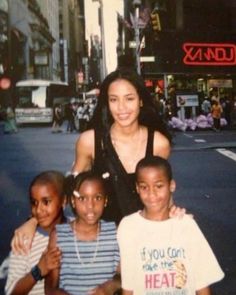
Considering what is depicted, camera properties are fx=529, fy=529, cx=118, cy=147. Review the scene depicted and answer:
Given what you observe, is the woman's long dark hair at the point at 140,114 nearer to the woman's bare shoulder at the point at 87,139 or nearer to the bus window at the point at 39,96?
the woman's bare shoulder at the point at 87,139

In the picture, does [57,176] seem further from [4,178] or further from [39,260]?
[4,178]

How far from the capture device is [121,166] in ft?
10.3

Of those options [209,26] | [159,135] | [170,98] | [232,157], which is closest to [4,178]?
[232,157]

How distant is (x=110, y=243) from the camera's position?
2725 millimetres

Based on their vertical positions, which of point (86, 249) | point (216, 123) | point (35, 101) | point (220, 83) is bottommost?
point (216, 123)

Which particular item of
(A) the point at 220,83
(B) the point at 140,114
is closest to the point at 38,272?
(B) the point at 140,114

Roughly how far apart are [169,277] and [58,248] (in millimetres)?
567


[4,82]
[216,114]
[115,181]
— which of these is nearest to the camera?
[115,181]

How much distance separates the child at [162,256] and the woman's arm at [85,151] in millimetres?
649

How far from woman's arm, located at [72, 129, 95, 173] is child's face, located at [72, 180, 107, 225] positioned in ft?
1.51

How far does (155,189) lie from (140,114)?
0.81m

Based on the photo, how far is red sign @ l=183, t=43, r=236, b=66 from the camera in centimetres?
3278

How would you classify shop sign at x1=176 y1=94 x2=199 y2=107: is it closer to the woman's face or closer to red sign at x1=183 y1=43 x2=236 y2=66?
red sign at x1=183 y1=43 x2=236 y2=66

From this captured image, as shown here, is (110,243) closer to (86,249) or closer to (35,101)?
(86,249)
